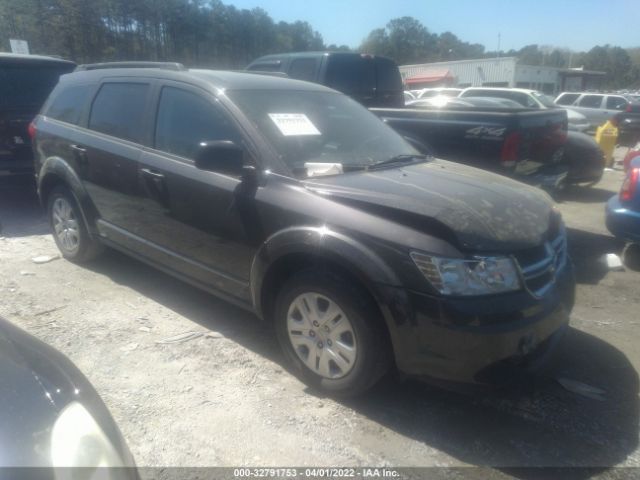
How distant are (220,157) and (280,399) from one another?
145 centimetres

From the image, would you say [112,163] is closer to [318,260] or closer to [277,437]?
[318,260]

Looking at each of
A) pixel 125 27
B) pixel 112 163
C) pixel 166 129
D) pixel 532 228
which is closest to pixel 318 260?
pixel 532 228

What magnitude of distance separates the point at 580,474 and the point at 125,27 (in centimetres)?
4134

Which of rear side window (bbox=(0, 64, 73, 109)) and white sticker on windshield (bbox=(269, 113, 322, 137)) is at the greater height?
rear side window (bbox=(0, 64, 73, 109))

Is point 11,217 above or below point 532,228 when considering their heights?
below

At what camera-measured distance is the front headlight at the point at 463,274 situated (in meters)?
2.46

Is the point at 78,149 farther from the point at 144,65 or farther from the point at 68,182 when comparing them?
A: the point at 144,65

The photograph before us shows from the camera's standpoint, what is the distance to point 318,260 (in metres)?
2.83

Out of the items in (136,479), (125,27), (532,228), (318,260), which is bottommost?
(136,479)

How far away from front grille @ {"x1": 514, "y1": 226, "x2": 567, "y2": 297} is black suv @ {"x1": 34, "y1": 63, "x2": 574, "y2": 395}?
0.01m

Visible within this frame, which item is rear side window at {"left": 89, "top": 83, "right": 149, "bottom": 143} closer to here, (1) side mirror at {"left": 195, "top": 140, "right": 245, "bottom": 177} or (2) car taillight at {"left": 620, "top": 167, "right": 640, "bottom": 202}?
(1) side mirror at {"left": 195, "top": 140, "right": 245, "bottom": 177}

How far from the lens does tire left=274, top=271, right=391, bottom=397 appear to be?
2668 mm

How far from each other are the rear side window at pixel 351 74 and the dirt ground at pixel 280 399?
4846 mm

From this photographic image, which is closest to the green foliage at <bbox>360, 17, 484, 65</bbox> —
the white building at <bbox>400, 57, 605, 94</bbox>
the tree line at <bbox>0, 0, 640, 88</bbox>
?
the tree line at <bbox>0, 0, 640, 88</bbox>
